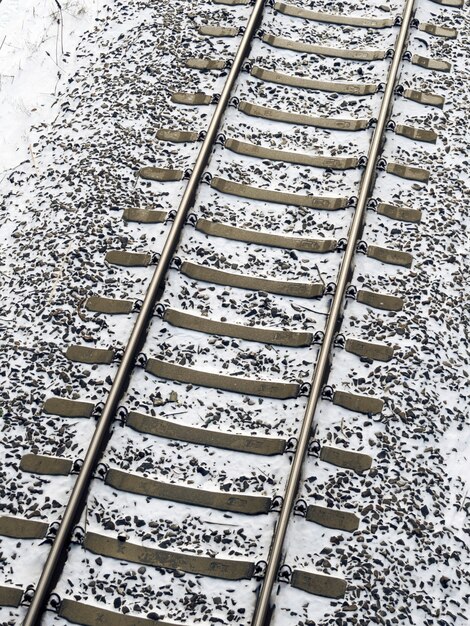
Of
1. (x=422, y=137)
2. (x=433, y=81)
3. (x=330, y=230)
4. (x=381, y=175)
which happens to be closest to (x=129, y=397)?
(x=330, y=230)

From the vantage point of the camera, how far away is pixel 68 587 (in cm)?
587

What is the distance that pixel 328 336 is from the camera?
6.91m

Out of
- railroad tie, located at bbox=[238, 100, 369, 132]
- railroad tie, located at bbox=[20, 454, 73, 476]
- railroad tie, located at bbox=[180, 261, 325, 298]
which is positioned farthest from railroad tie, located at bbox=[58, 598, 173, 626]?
railroad tie, located at bbox=[238, 100, 369, 132]

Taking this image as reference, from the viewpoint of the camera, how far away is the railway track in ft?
19.8

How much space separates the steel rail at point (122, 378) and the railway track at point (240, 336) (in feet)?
0.05

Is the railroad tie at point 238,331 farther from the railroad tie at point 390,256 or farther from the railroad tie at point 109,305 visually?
the railroad tie at point 390,256

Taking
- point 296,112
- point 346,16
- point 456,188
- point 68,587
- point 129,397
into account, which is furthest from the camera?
point 346,16

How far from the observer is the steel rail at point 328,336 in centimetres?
579

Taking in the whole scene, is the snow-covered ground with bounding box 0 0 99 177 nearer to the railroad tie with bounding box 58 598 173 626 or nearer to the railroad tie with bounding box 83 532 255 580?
the railroad tie with bounding box 83 532 255 580

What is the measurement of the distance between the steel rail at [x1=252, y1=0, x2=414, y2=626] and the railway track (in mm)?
16

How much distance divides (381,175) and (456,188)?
0.75m

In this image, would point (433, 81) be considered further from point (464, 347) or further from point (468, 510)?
point (468, 510)

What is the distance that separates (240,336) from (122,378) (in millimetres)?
1094

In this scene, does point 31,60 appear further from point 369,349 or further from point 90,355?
point 369,349
